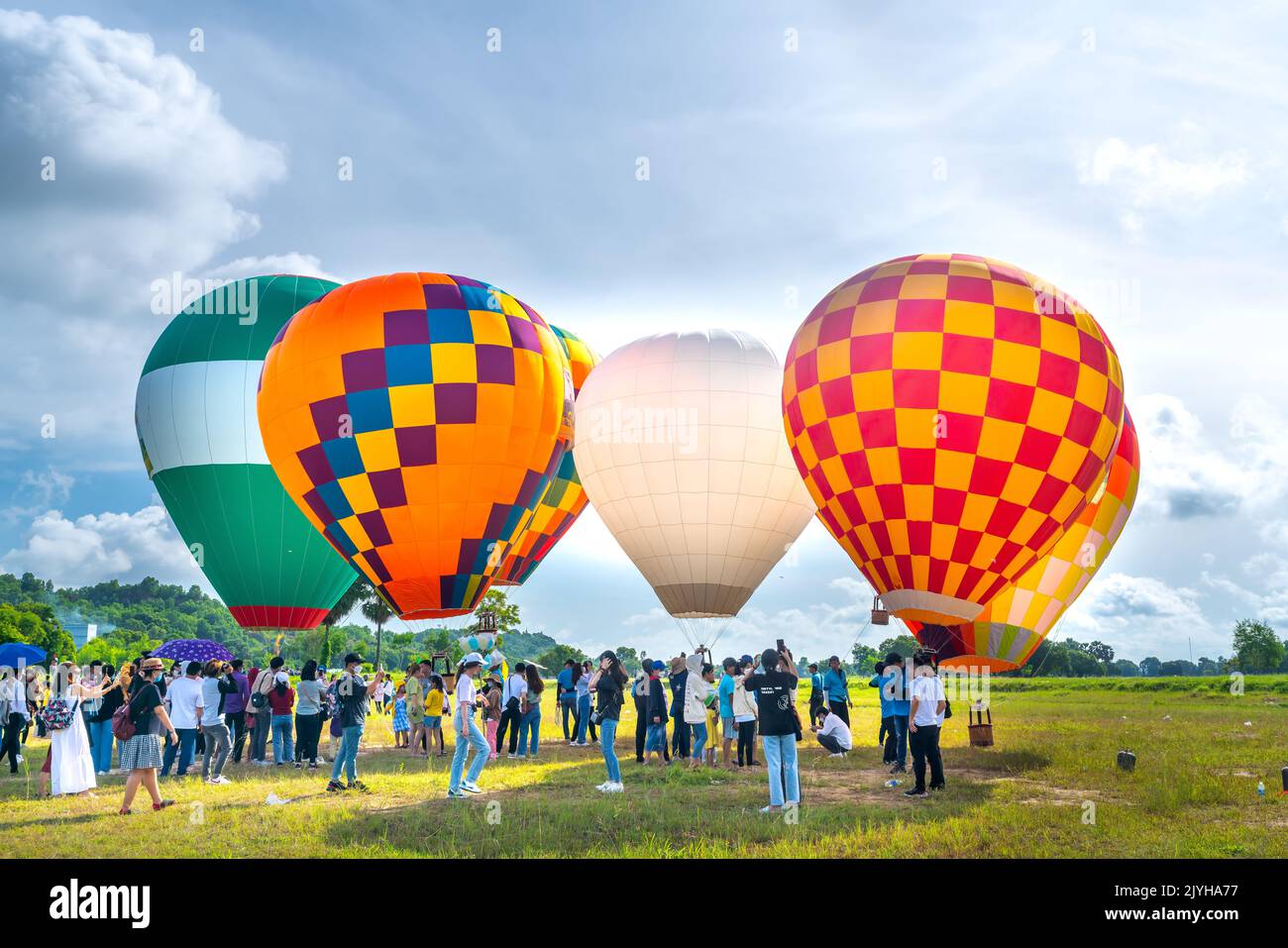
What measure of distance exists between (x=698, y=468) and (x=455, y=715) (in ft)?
41.5

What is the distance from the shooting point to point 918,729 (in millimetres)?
13656

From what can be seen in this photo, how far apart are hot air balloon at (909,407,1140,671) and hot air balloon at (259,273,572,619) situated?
37.8ft

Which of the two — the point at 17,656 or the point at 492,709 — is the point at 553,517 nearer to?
the point at 492,709

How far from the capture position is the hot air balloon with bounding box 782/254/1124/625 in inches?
765

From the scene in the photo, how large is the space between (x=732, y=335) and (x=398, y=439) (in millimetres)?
9565

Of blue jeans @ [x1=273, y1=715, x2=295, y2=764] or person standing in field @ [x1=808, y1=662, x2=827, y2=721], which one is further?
person standing in field @ [x1=808, y1=662, x2=827, y2=721]

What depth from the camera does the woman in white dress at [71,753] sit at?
14680 millimetres

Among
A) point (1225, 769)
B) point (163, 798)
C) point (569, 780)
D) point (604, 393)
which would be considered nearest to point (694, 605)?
point (604, 393)

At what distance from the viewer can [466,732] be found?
13.3m

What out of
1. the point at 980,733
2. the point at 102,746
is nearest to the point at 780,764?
the point at 980,733

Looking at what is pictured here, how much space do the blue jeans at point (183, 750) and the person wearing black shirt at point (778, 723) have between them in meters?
9.26

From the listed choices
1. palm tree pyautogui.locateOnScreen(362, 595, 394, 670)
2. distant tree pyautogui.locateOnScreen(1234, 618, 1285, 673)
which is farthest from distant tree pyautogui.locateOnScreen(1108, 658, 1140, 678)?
palm tree pyautogui.locateOnScreen(362, 595, 394, 670)

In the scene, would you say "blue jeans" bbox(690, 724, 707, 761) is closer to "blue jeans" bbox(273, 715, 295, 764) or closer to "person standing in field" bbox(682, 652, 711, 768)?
"person standing in field" bbox(682, 652, 711, 768)

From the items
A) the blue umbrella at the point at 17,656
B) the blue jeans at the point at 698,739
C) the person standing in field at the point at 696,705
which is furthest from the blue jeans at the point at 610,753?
the blue umbrella at the point at 17,656
